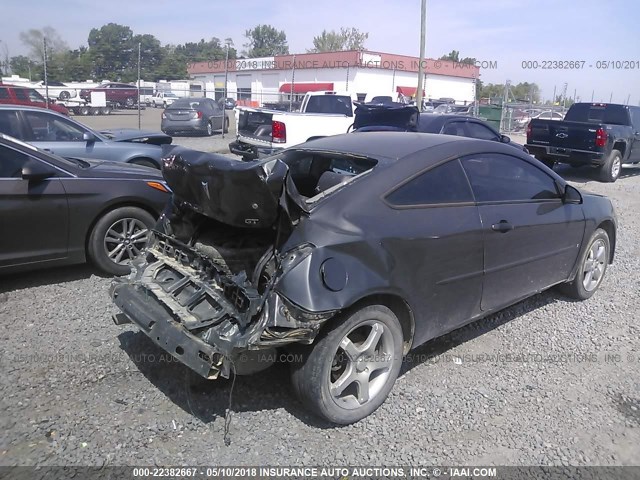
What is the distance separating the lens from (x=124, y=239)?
515 centimetres

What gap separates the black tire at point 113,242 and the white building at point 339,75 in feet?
93.0

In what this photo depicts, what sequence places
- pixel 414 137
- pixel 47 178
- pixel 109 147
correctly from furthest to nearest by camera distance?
pixel 109 147 < pixel 47 178 < pixel 414 137

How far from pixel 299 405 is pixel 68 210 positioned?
2.92 meters

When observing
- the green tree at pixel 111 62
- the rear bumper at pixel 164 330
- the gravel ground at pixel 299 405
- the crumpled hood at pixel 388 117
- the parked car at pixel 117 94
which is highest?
the green tree at pixel 111 62

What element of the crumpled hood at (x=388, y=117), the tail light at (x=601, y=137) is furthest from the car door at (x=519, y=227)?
the tail light at (x=601, y=137)

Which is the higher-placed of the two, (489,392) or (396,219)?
(396,219)

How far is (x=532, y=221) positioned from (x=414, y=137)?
3.74 feet

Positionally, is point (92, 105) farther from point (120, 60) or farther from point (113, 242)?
point (113, 242)

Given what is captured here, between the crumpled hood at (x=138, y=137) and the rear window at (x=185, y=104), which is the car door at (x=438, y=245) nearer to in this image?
the crumpled hood at (x=138, y=137)

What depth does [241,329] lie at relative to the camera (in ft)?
9.34

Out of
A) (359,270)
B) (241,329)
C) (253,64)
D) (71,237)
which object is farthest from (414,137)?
(253,64)

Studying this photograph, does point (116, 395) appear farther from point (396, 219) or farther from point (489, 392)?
point (489, 392)

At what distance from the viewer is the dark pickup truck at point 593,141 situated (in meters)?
12.4

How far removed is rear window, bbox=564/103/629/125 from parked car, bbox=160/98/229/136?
12.7m
